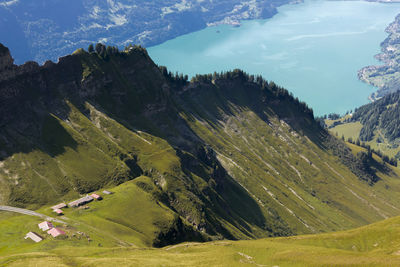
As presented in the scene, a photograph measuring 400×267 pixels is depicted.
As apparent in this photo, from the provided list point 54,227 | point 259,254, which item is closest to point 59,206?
point 54,227

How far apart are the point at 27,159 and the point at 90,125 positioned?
40.3 metres

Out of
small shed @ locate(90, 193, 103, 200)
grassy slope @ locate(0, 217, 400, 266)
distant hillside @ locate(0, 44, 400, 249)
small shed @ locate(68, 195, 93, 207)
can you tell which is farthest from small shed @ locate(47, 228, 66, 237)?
small shed @ locate(90, 193, 103, 200)

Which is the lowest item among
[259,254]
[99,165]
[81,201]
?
[259,254]

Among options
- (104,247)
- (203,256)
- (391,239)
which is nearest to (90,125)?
(104,247)

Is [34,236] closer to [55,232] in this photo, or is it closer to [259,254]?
[55,232]

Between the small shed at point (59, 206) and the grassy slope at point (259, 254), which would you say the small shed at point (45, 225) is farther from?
the small shed at point (59, 206)

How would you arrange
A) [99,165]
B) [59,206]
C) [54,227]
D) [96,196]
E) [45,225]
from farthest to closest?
[99,165]
[96,196]
[59,206]
[54,227]
[45,225]

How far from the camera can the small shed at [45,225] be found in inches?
3868

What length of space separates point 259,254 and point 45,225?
6899 cm

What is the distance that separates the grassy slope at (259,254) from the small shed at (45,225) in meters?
12.7

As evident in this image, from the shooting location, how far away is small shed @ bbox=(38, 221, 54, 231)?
98244 mm

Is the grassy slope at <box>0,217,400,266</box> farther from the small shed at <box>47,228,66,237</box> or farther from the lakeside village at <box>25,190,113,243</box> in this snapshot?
the lakeside village at <box>25,190,113,243</box>

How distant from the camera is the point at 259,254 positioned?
10775 cm

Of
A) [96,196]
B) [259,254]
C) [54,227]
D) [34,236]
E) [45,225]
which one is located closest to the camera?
[34,236]
